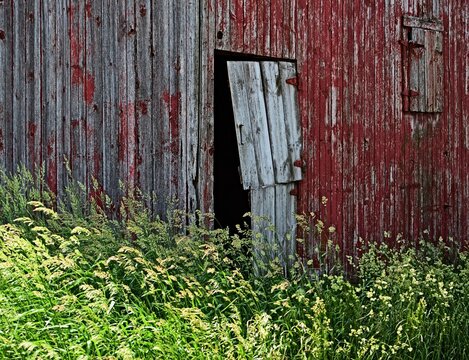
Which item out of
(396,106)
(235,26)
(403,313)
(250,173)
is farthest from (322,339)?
(396,106)

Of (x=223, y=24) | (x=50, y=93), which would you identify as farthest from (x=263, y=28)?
(x=50, y=93)

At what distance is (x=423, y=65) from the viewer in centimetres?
987

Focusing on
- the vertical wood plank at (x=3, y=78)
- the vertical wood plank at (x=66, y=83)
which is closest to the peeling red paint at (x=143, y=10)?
the vertical wood plank at (x=66, y=83)

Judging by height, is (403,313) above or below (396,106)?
below

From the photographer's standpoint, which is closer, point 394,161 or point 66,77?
point 66,77

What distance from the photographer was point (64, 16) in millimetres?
8508

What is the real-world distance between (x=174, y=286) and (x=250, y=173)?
148 centimetres

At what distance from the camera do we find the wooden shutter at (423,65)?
969 cm

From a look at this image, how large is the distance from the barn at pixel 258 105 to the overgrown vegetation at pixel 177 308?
0.66 metres

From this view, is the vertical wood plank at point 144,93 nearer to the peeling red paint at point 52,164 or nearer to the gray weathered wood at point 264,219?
the gray weathered wood at point 264,219

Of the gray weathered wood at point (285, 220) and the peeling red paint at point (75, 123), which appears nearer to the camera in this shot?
the gray weathered wood at point (285, 220)

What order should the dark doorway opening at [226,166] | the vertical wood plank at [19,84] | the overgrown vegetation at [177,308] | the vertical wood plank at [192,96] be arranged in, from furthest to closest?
1. the dark doorway opening at [226,166]
2. the vertical wood plank at [19,84]
3. the vertical wood plank at [192,96]
4. the overgrown vegetation at [177,308]

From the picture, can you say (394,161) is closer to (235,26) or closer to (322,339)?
(235,26)

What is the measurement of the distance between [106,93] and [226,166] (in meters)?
2.55
